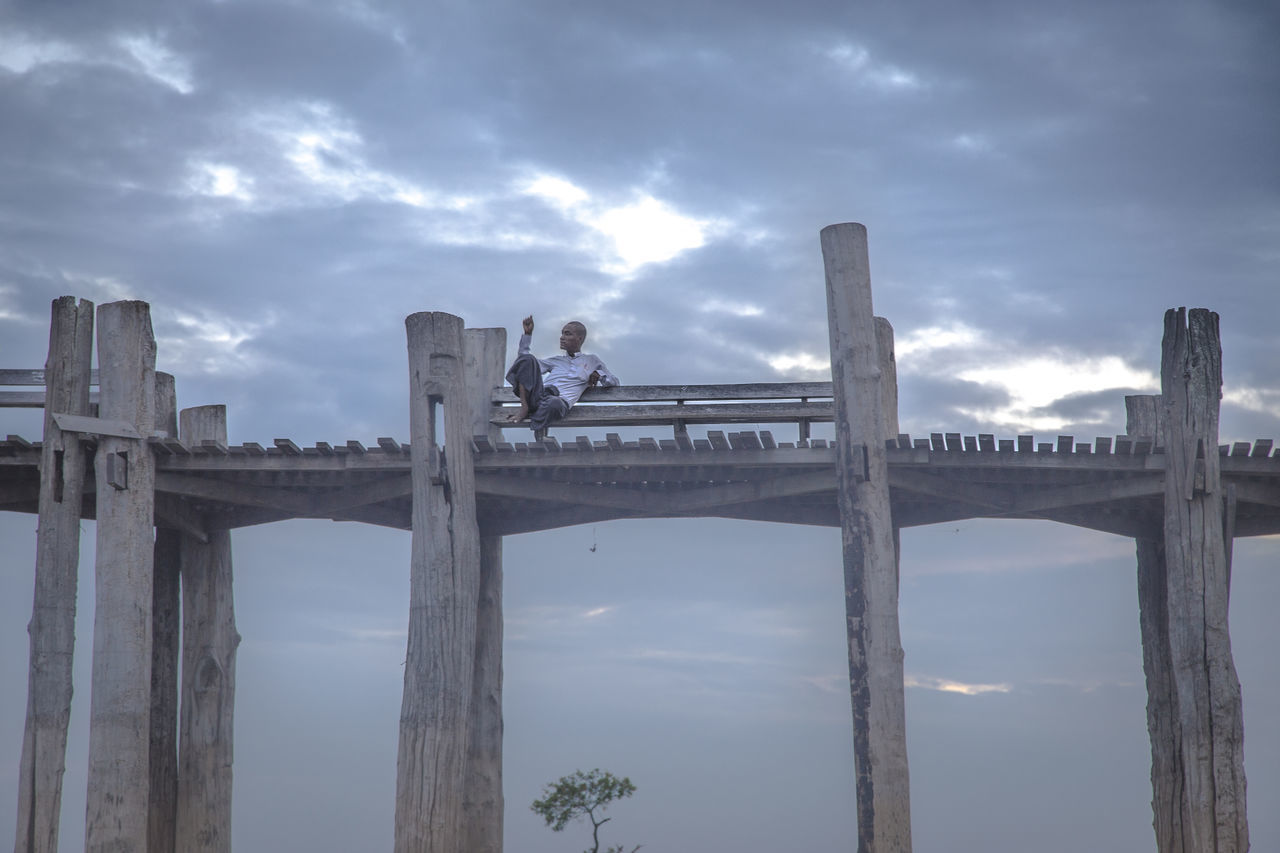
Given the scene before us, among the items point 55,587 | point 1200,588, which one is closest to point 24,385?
point 55,587

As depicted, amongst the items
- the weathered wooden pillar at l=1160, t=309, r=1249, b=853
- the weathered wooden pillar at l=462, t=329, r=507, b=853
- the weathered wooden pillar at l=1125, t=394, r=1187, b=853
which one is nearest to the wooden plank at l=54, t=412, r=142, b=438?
the weathered wooden pillar at l=462, t=329, r=507, b=853

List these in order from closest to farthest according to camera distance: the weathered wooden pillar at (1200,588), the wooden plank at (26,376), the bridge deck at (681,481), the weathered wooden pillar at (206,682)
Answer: the weathered wooden pillar at (1200,588)
the bridge deck at (681,481)
the wooden plank at (26,376)
the weathered wooden pillar at (206,682)

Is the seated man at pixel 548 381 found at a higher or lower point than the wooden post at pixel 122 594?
higher

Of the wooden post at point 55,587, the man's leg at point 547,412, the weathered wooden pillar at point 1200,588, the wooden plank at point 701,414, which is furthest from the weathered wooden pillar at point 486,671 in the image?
the weathered wooden pillar at point 1200,588

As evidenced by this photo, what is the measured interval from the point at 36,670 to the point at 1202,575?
954 cm

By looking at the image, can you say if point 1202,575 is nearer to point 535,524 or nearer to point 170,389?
point 535,524

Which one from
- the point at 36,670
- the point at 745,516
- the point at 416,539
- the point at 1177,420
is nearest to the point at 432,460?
the point at 416,539

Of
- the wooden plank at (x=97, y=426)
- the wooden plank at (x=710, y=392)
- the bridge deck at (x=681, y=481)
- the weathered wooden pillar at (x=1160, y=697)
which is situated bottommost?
the weathered wooden pillar at (x=1160, y=697)

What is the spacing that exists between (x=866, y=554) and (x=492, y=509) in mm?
3737

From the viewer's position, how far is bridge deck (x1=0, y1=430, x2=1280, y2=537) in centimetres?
1132

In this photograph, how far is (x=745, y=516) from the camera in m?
12.8

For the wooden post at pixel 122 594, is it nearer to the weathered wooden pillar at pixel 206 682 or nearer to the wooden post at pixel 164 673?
the wooden post at pixel 164 673

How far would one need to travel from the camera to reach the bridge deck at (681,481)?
446 inches

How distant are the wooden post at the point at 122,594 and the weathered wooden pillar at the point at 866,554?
5.83 m
